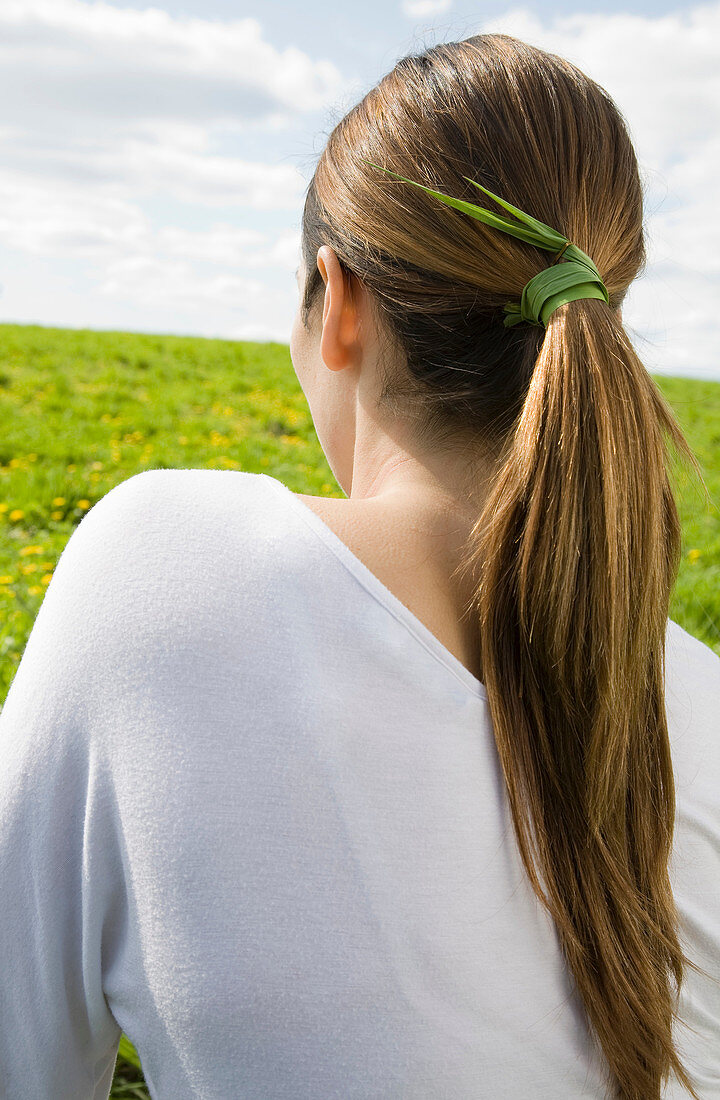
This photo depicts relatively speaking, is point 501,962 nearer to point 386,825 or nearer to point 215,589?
point 386,825

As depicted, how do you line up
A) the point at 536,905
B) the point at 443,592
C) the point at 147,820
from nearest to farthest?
the point at 147,820 → the point at 536,905 → the point at 443,592

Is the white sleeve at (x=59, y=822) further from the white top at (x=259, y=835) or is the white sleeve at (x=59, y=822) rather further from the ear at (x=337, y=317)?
the ear at (x=337, y=317)

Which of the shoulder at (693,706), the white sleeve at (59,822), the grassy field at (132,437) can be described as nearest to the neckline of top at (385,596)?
the white sleeve at (59,822)

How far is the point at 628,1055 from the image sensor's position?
1102mm

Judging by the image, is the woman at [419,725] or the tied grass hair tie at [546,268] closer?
the woman at [419,725]

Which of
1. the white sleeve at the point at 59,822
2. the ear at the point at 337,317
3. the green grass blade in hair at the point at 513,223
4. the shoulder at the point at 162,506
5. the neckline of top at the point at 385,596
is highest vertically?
the green grass blade in hair at the point at 513,223

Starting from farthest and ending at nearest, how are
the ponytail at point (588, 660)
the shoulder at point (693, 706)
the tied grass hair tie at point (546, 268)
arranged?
the shoulder at point (693, 706) → the tied grass hair tie at point (546, 268) → the ponytail at point (588, 660)

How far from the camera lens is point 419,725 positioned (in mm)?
1023

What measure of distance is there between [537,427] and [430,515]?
18 cm

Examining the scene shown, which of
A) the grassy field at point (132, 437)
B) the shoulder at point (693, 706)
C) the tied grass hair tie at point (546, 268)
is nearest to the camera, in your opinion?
Answer: the tied grass hair tie at point (546, 268)

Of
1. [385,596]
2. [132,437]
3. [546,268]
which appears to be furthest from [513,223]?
[132,437]

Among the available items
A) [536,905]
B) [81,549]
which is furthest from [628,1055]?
[81,549]

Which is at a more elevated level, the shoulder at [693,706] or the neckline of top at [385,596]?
the neckline of top at [385,596]

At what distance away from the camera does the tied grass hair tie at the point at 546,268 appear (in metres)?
1.19
